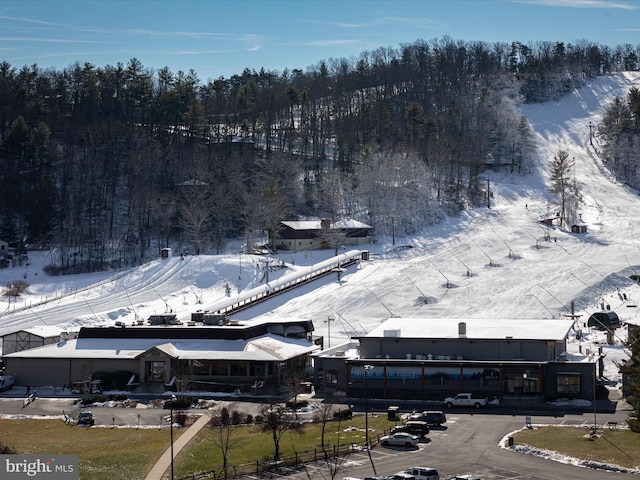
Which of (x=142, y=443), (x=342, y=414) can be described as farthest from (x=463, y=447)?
(x=142, y=443)

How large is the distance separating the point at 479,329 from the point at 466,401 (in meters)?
9.10

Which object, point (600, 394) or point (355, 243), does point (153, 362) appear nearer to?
point (600, 394)

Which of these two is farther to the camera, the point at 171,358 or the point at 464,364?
the point at 171,358

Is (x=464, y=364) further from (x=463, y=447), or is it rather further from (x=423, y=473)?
(x=423, y=473)

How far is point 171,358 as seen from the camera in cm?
6106

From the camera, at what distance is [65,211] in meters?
114

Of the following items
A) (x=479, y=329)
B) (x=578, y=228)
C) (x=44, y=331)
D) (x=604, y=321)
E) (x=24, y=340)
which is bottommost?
(x=24, y=340)

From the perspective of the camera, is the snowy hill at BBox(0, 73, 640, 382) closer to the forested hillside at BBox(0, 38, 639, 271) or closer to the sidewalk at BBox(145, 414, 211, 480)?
the forested hillside at BBox(0, 38, 639, 271)

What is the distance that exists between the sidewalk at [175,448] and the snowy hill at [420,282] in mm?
22286

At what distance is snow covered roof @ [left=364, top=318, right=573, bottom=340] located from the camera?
58688 millimetres

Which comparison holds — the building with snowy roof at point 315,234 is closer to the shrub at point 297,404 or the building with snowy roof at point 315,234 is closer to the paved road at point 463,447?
the paved road at point 463,447

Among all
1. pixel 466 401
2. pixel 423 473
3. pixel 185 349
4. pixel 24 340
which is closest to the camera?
pixel 423 473

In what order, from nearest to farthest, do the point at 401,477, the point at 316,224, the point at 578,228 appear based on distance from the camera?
1. the point at 401,477
2. the point at 578,228
3. the point at 316,224

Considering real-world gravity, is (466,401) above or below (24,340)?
below
